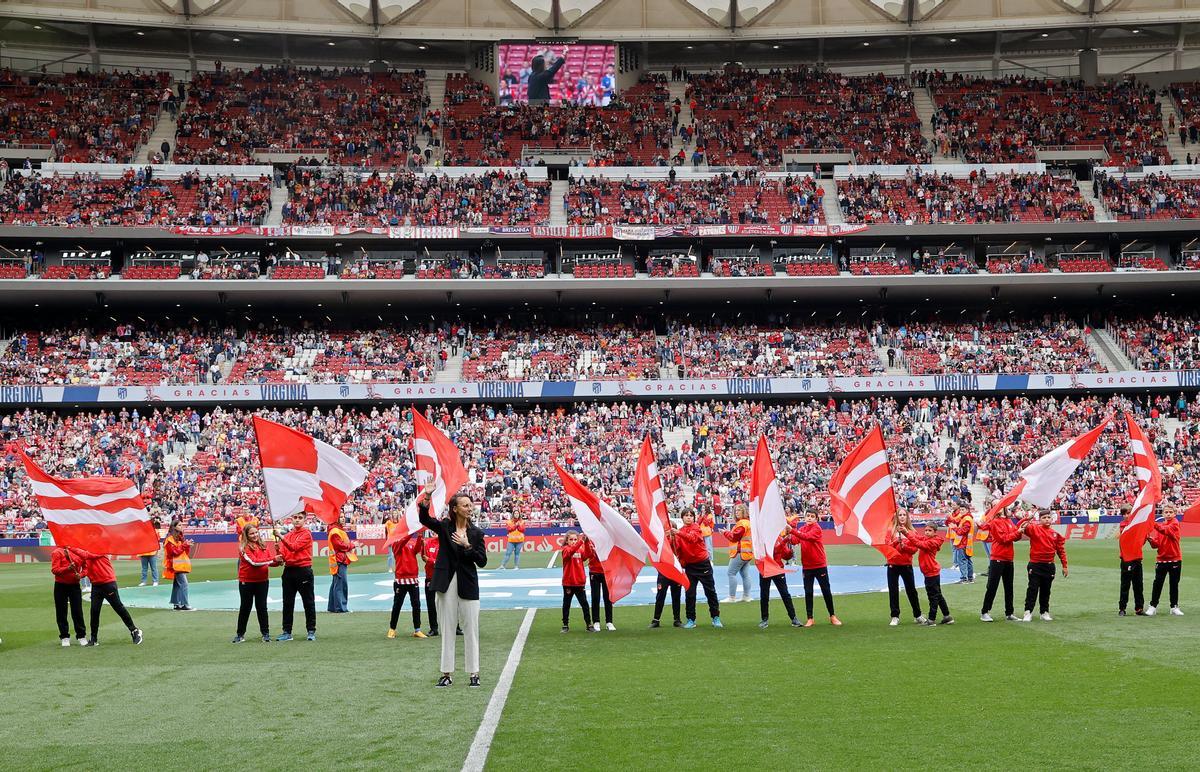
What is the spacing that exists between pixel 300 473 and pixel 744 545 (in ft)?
25.7

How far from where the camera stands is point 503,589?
24234 mm

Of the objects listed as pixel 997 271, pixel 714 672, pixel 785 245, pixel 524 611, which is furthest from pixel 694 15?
pixel 714 672

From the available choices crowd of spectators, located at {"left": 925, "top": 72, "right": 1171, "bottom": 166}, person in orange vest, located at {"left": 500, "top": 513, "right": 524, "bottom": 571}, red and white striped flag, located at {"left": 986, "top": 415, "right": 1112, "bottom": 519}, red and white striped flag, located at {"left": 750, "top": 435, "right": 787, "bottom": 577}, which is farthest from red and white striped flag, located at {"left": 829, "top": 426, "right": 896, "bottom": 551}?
crowd of spectators, located at {"left": 925, "top": 72, "right": 1171, "bottom": 166}

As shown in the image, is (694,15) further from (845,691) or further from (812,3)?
(845,691)

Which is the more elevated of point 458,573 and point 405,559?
point 458,573

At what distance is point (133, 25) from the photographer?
63.0 meters

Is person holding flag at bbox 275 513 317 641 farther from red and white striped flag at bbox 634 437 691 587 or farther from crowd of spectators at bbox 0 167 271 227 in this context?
crowd of spectators at bbox 0 167 271 227

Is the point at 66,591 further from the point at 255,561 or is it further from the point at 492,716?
the point at 492,716

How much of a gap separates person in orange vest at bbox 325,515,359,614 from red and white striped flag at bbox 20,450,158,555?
2.70 meters

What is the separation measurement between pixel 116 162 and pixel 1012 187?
4679cm

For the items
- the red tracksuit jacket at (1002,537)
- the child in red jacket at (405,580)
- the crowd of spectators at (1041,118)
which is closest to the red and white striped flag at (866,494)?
the red tracksuit jacket at (1002,537)

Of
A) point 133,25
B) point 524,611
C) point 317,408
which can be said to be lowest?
point 524,611

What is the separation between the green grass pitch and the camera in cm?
816

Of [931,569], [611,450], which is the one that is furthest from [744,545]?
[611,450]
